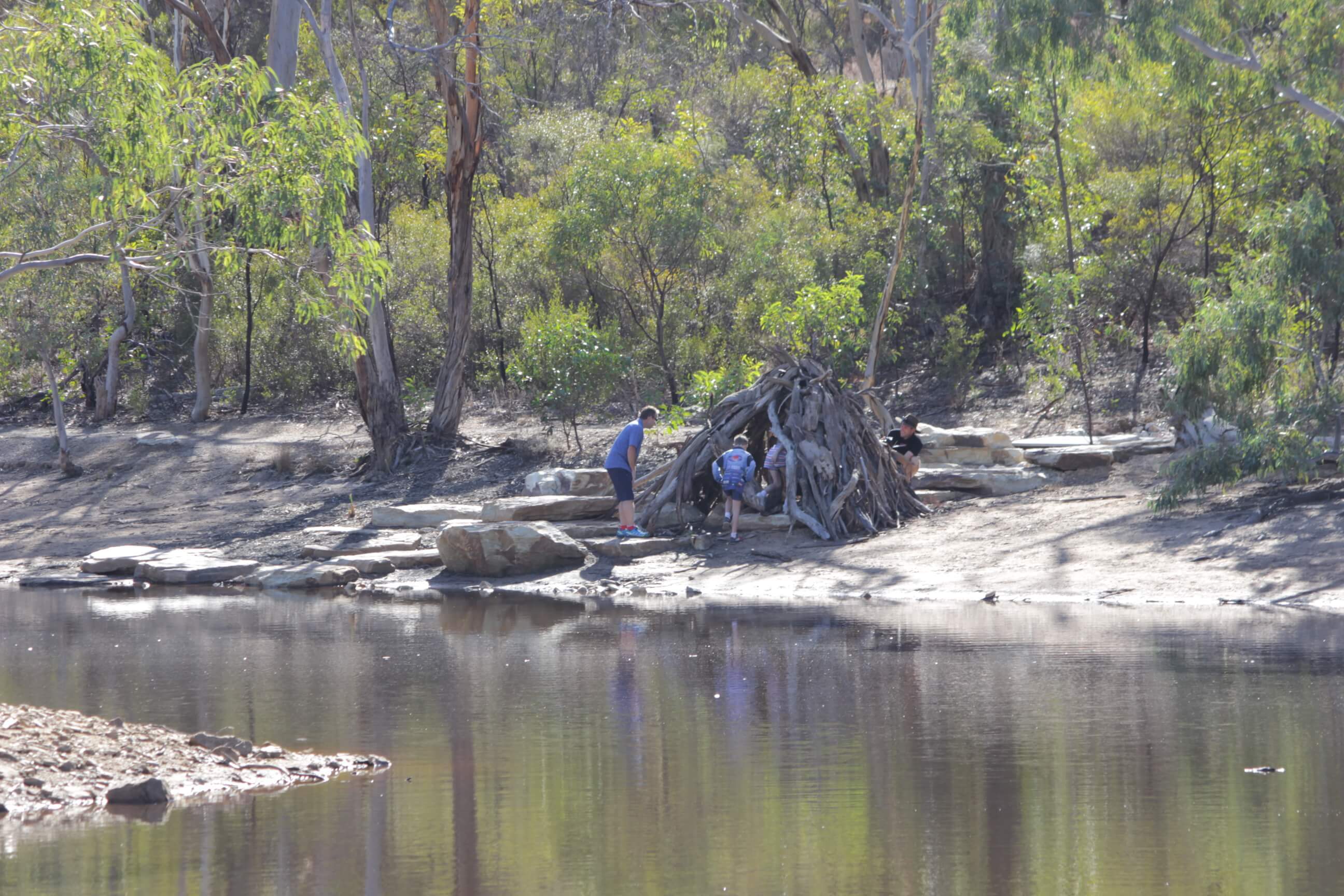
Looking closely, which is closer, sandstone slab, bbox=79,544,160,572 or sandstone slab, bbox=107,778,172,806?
sandstone slab, bbox=107,778,172,806

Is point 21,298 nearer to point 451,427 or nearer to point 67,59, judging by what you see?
point 451,427

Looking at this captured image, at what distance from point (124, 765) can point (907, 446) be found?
552 inches

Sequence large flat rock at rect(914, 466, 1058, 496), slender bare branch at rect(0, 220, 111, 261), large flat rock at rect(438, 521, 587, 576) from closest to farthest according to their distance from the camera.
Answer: slender bare branch at rect(0, 220, 111, 261) → large flat rock at rect(438, 521, 587, 576) → large flat rock at rect(914, 466, 1058, 496)

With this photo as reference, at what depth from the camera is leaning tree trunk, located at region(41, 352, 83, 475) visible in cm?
2562

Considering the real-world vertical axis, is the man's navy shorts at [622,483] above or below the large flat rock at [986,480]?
above

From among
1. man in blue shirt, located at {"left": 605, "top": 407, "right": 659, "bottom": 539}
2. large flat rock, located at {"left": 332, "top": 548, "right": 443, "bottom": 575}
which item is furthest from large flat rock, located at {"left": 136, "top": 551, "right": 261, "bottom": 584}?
man in blue shirt, located at {"left": 605, "top": 407, "right": 659, "bottom": 539}

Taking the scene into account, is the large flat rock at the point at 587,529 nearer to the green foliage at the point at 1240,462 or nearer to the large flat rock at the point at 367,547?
the large flat rock at the point at 367,547

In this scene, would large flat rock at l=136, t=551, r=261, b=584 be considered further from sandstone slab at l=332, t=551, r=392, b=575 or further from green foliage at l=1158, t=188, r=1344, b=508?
green foliage at l=1158, t=188, r=1344, b=508

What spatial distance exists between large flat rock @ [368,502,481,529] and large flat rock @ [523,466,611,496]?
0.94 metres

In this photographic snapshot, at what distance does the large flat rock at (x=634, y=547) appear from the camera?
1859cm

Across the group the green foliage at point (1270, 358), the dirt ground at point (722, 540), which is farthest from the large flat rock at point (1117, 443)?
the green foliage at point (1270, 358)

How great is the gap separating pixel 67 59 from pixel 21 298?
1524 centimetres

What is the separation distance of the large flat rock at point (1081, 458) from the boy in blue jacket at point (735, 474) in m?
4.63

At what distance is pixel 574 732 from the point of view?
29.1ft
